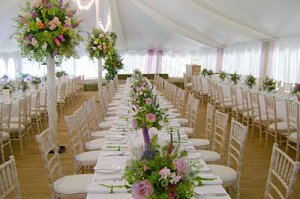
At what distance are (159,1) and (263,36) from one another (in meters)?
3.99

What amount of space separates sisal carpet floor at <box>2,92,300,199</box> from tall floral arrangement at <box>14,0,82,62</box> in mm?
1582

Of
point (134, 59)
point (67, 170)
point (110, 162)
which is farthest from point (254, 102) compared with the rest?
point (134, 59)

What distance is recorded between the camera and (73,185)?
2.79 meters

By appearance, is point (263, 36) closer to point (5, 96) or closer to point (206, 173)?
point (5, 96)

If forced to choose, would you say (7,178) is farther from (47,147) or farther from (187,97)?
(187,97)

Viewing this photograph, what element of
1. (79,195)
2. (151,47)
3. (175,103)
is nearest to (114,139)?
(79,195)

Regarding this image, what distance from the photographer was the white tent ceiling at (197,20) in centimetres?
884

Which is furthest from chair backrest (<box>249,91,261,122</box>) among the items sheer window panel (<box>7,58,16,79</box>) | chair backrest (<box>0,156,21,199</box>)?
sheer window panel (<box>7,58,16,79</box>)

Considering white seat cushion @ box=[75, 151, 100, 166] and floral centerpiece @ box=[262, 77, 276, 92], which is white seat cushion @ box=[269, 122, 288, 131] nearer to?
floral centerpiece @ box=[262, 77, 276, 92]

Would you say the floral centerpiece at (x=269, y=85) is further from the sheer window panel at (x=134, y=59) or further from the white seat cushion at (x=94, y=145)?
the sheer window panel at (x=134, y=59)

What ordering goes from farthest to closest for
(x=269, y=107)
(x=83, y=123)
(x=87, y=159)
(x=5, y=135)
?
(x=269, y=107)
(x=5, y=135)
(x=83, y=123)
(x=87, y=159)

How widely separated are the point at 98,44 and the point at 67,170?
191 inches

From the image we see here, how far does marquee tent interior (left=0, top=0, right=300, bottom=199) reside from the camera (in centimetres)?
329

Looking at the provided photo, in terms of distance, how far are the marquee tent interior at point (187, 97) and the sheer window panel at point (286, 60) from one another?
0.12ft
